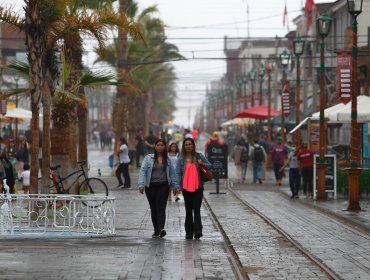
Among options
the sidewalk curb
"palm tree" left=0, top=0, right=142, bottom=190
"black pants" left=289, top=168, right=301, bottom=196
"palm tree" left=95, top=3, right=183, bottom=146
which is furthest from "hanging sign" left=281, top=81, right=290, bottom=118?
"palm tree" left=0, top=0, right=142, bottom=190

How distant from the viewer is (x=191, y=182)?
1745 cm

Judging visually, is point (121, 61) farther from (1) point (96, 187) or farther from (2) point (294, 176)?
(1) point (96, 187)

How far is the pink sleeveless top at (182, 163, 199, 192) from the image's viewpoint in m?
17.5

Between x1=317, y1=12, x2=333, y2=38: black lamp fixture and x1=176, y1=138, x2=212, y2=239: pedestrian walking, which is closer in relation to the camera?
x1=176, y1=138, x2=212, y2=239: pedestrian walking

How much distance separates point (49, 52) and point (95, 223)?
196 inches

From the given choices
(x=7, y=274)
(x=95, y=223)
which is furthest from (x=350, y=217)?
(x=7, y=274)

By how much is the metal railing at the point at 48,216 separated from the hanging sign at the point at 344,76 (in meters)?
11.7

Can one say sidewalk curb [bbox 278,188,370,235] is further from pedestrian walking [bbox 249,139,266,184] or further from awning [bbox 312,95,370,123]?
pedestrian walking [bbox 249,139,266,184]

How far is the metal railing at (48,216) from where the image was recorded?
56.9 feet

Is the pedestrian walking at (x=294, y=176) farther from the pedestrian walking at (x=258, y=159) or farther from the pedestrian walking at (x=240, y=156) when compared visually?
the pedestrian walking at (x=240, y=156)

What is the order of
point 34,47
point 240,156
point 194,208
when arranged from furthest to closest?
1. point 240,156
2. point 34,47
3. point 194,208

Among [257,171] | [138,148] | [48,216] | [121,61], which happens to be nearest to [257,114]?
[138,148]

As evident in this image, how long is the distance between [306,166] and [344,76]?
3.78m

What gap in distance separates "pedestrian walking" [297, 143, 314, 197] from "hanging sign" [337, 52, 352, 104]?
2.48 meters
